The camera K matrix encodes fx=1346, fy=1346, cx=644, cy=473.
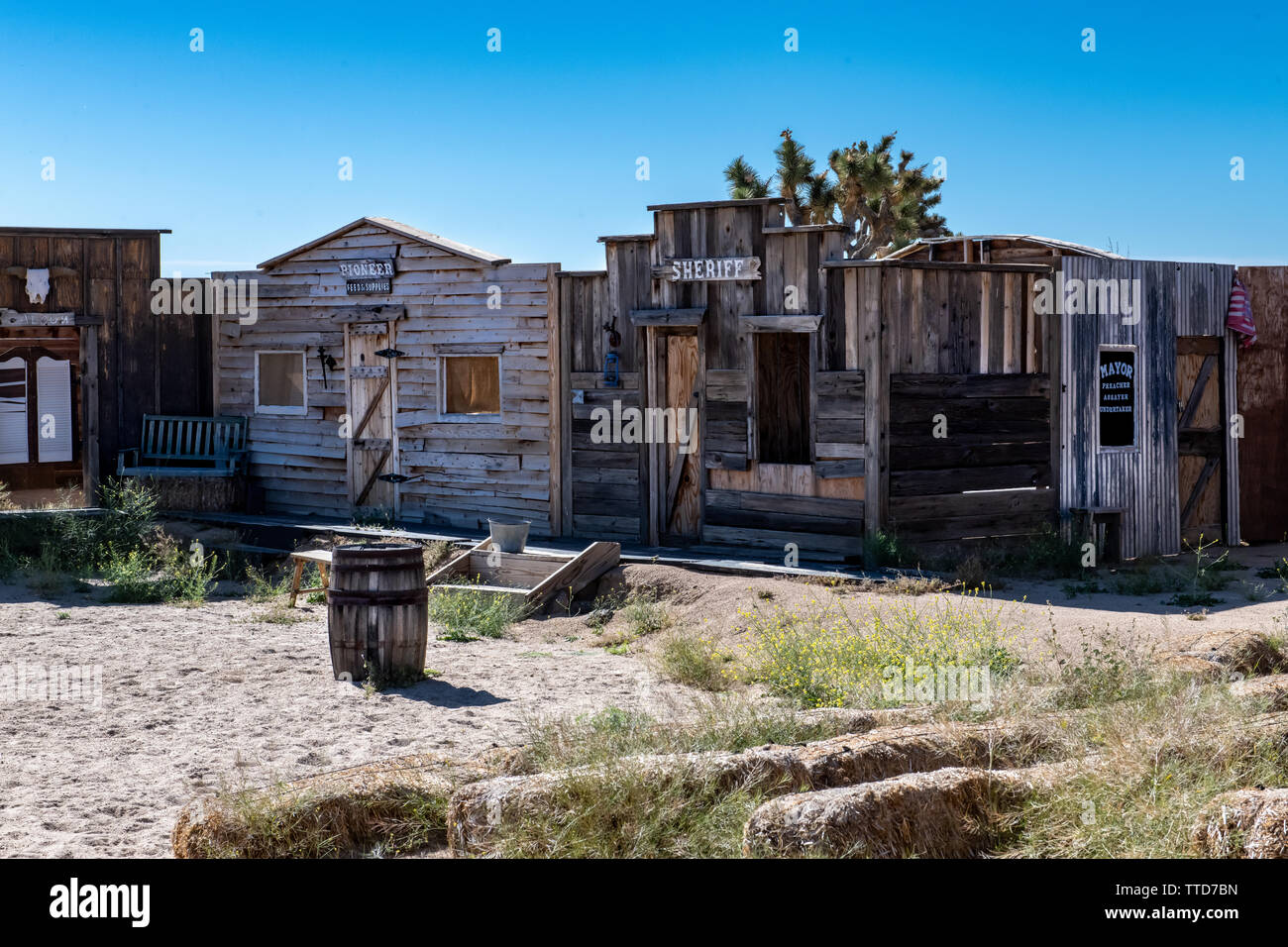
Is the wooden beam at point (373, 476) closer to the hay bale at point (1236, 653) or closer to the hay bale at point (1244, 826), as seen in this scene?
the hay bale at point (1236, 653)

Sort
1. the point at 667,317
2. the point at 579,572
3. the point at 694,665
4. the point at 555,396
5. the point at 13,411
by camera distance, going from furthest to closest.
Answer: the point at 13,411
the point at 555,396
the point at 667,317
the point at 579,572
the point at 694,665

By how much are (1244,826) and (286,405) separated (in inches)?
619

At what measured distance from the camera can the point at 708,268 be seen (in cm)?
1440

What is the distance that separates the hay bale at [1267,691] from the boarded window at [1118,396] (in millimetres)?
8183

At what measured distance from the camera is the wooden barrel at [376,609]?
9273 millimetres

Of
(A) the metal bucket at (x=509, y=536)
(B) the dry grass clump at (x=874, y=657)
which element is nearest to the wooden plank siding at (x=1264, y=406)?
(B) the dry grass clump at (x=874, y=657)

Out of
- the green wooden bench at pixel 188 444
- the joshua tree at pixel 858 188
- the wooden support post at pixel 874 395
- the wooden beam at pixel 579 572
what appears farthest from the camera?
the joshua tree at pixel 858 188

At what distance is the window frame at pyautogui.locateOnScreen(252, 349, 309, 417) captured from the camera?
1816 cm

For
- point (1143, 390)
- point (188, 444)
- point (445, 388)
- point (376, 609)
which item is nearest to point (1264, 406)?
point (1143, 390)

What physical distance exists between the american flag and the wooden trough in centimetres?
822

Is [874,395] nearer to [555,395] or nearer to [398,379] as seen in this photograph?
[555,395]

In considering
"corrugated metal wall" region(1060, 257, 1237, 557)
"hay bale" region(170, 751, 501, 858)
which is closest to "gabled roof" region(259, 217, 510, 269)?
"corrugated metal wall" region(1060, 257, 1237, 557)

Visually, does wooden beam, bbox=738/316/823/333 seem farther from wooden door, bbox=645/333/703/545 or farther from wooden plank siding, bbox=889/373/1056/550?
wooden plank siding, bbox=889/373/1056/550
